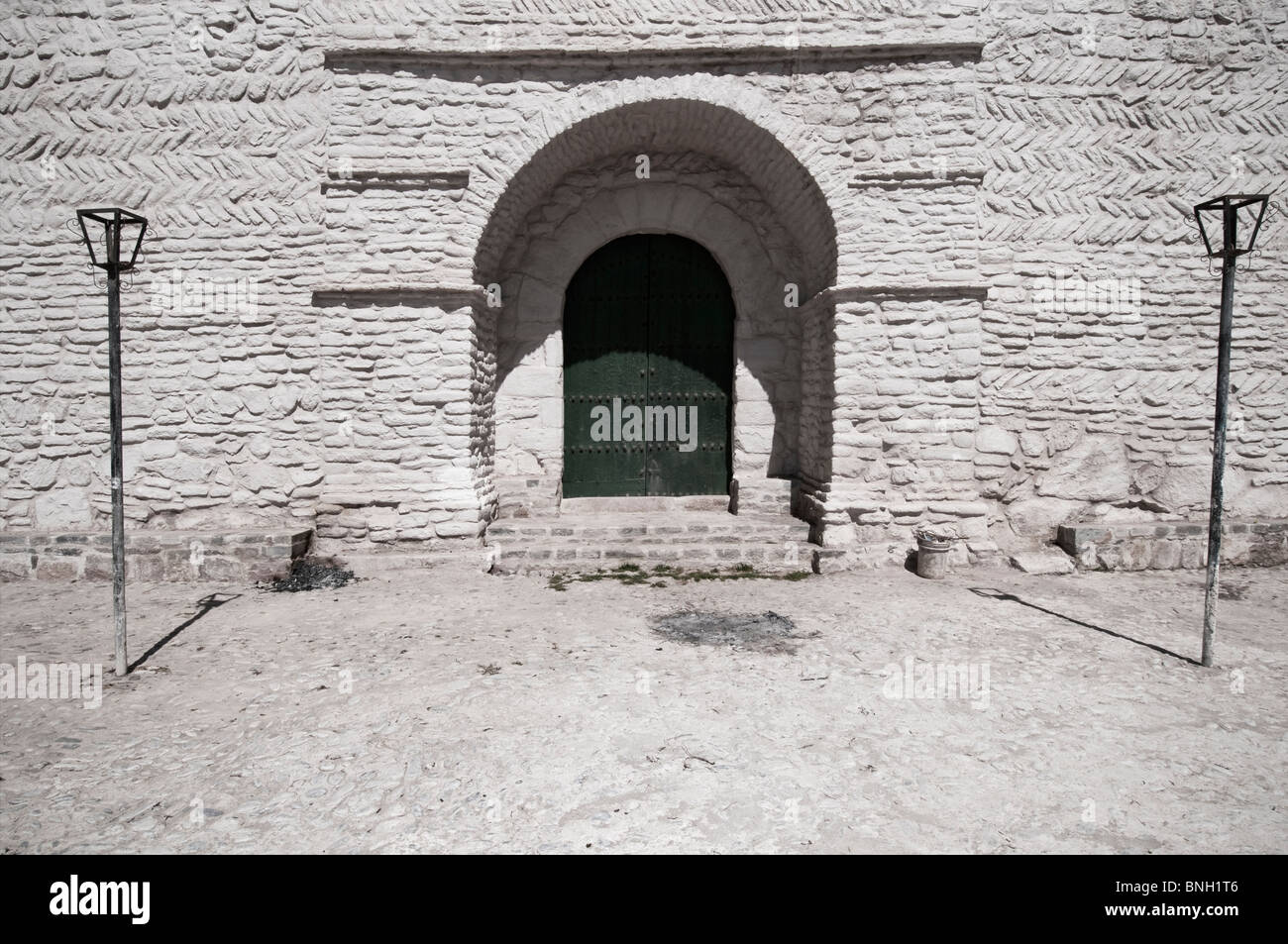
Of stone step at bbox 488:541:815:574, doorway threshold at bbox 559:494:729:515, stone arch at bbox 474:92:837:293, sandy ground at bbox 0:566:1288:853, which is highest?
stone arch at bbox 474:92:837:293

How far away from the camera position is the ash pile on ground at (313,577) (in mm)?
5480

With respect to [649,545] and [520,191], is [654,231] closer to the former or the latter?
[520,191]

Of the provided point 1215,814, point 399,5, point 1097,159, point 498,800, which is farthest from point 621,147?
point 1215,814

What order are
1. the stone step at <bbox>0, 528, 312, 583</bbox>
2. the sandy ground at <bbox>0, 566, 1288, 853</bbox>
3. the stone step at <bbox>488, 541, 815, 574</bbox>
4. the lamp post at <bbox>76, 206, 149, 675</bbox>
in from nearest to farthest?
the sandy ground at <bbox>0, 566, 1288, 853</bbox>
the lamp post at <bbox>76, 206, 149, 675</bbox>
the stone step at <bbox>0, 528, 312, 583</bbox>
the stone step at <bbox>488, 541, 815, 574</bbox>

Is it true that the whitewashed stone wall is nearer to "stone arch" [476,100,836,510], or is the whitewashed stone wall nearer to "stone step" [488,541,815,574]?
"stone step" [488,541,815,574]

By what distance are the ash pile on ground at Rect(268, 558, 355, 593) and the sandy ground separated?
17.2 inches

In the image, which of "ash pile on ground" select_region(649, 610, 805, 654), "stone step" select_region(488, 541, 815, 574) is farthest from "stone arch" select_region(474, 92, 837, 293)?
"ash pile on ground" select_region(649, 610, 805, 654)

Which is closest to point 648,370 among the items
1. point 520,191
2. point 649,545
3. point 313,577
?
point 649,545

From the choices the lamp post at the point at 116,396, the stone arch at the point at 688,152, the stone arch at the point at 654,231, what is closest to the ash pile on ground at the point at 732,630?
the stone arch at the point at 654,231

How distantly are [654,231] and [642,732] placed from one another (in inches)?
211

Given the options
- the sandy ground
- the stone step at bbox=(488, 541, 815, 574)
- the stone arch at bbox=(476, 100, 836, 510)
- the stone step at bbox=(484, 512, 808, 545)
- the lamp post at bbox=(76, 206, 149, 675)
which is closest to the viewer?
the sandy ground

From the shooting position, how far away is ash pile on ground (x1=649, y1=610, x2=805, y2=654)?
13.9 ft

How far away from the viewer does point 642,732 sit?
3086mm

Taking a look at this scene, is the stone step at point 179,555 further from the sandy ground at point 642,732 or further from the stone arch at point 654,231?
the stone arch at point 654,231
